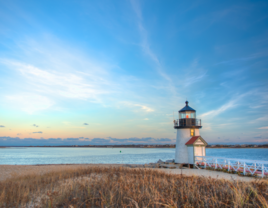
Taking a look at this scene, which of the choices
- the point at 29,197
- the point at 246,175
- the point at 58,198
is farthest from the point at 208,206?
the point at 246,175

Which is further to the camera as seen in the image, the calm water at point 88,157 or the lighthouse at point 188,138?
the calm water at point 88,157

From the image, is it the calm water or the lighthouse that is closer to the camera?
the lighthouse

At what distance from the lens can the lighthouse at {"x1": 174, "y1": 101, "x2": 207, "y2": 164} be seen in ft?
65.4

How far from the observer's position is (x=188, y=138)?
20859mm

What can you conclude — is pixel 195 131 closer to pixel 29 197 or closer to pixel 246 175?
pixel 246 175

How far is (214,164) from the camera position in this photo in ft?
59.3

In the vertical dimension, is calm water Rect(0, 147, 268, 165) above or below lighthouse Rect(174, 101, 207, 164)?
below

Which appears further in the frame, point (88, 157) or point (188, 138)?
point (88, 157)

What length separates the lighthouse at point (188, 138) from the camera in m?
19.9

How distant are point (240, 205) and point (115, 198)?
9.73 ft

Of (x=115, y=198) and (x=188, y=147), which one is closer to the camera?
(x=115, y=198)

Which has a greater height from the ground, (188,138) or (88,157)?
(188,138)

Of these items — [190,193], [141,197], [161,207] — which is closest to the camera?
[161,207]

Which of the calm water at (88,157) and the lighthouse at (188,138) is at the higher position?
the lighthouse at (188,138)
